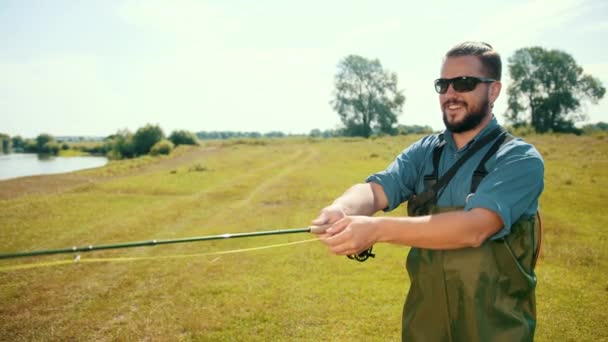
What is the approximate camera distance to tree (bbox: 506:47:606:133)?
81188 mm

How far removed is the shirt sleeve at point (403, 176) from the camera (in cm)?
308

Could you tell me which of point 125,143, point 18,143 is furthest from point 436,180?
point 18,143

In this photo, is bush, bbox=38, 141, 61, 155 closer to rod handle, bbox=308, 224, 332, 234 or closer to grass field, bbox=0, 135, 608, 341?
grass field, bbox=0, 135, 608, 341

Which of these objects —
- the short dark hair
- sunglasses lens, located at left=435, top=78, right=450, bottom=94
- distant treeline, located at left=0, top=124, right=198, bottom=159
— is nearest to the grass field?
sunglasses lens, located at left=435, top=78, right=450, bottom=94

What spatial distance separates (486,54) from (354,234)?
1600 millimetres

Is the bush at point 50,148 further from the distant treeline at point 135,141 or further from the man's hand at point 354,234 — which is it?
the man's hand at point 354,234

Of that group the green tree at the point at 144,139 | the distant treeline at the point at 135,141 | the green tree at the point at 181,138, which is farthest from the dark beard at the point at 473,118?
the green tree at the point at 181,138

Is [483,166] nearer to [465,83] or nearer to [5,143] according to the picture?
[465,83]

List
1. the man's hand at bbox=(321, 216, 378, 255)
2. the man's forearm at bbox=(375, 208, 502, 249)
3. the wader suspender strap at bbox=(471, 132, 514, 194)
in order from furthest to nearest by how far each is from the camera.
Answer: the wader suspender strap at bbox=(471, 132, 514, 194) → the man's hand at bbox=(321, 216, 378, 255) → the man's forearm at bbox=(375, 208, 502, 249)

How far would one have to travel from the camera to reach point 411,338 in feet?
9.40

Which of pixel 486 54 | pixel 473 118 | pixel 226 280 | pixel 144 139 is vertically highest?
pixel 144 139

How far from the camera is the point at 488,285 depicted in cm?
243

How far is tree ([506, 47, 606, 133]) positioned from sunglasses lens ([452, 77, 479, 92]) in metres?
90.8

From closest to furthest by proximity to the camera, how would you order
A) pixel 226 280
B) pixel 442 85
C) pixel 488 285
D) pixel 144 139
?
pixel 488 285 < pixel 442 85 < pixel 226 280 < pixel 144 139
